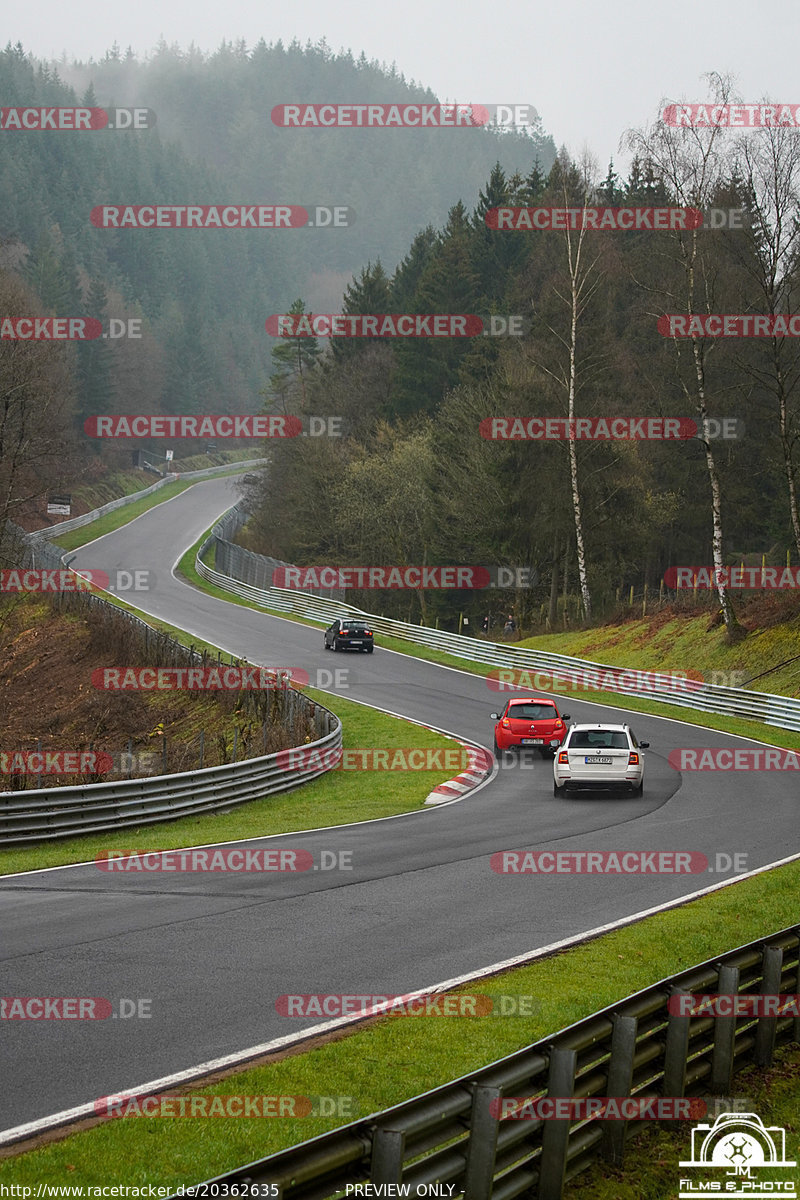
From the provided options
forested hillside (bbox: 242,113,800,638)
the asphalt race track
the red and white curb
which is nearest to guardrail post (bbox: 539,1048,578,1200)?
the asphalt race track

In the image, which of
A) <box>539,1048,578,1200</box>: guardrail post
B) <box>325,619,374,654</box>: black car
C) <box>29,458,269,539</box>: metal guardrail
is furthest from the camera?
<box>29,458,269,539</box>: metal guardrail

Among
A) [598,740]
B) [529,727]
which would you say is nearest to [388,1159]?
[598,740]

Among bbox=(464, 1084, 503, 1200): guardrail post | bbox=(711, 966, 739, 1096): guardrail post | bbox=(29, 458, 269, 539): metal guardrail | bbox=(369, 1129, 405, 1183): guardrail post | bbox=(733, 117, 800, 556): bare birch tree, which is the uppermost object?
bbox=(733, 117, 800, 556): bare birch tree

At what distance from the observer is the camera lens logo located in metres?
6.43

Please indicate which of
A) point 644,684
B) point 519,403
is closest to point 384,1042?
point 644,684

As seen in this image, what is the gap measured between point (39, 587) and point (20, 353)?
15.2 metres

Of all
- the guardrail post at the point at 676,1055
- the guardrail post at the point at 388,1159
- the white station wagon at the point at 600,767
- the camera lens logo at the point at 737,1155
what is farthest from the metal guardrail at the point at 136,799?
the guardrail post at the point at 388,1159

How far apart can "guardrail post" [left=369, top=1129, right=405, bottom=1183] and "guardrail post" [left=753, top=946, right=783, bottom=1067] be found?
4138 mm

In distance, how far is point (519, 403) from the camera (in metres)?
49.8

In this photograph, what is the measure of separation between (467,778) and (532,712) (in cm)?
362

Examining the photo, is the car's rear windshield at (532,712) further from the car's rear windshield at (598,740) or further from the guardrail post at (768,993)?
the guardrail post at (768,993)

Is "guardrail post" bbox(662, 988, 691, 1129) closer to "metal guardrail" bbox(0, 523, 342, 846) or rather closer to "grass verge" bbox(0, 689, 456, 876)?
"grass verge" bbox(0, 689, 456, 876)

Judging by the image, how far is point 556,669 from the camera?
42.3 m

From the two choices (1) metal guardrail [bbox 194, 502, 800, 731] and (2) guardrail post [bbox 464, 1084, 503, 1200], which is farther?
(1) metal guardrail [bbox 194, 502, 800, 731]
